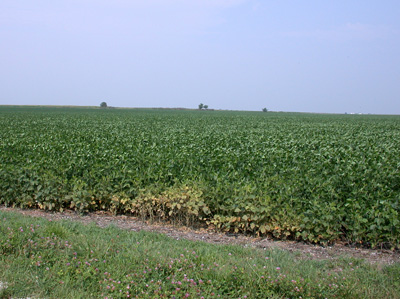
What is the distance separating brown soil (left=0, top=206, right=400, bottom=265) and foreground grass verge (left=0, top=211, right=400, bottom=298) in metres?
0.58

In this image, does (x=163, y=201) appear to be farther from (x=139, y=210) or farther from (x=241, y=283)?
(x=241, y=283)

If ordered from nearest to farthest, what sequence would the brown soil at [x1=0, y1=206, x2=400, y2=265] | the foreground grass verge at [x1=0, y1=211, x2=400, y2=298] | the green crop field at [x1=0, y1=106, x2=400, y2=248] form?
the foreground grass verge at [x1=0, y1=211, x2=400, y2=298] < the brown soil at [x1=0, y1=206, x2=400, y2=265] < the green crop field at [x1=0, y1=106, x2=400, y2=248]

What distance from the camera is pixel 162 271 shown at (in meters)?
4.32

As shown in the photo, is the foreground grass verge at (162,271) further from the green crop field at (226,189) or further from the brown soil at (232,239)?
the green crop field at (226,189)

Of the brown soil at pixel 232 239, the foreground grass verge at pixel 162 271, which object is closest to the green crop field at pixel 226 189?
the brown soil at pixel 232 239

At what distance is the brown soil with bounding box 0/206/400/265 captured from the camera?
5.78 meters

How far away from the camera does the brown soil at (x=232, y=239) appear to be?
19.0ft

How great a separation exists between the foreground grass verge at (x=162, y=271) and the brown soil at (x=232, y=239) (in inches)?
22.9

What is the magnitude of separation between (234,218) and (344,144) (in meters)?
10.6

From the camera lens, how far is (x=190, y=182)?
792cm

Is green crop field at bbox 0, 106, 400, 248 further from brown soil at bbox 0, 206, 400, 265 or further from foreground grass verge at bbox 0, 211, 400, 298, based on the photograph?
foreground grass verge at bbox 0, 211, 400, 298

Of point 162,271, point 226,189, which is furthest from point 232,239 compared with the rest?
point 162,271

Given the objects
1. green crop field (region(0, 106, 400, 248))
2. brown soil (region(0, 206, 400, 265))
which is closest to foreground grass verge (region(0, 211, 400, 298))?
brown soil (region(0, 206, 400, 265))

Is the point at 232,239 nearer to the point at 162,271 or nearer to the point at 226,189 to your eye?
the point at 226,189
